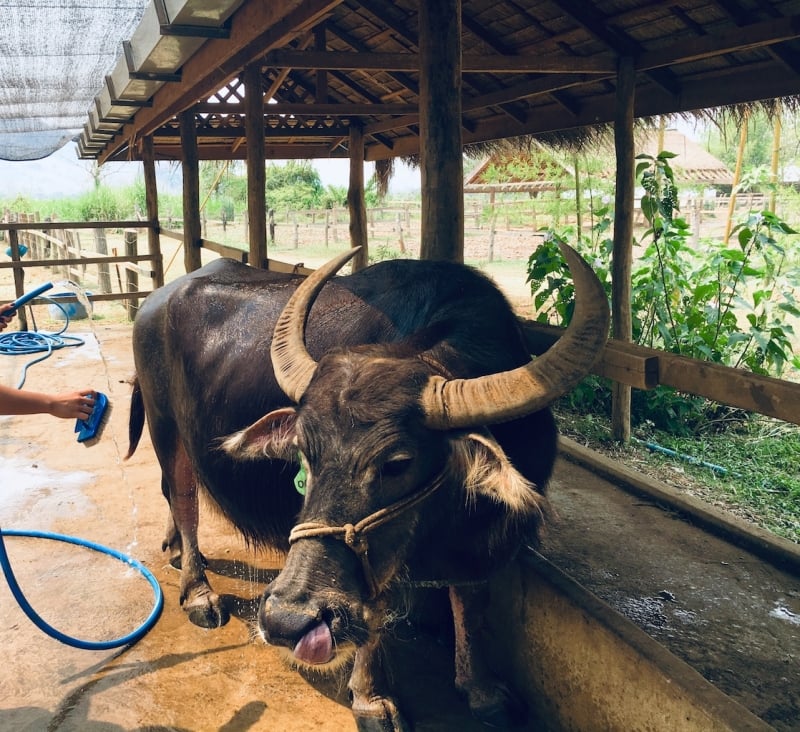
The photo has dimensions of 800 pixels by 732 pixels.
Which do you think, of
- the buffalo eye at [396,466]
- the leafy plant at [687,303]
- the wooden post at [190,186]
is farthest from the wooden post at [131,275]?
the buffalo eye at [396,466]

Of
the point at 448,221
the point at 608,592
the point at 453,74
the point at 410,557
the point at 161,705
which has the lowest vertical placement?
the point at 161,705

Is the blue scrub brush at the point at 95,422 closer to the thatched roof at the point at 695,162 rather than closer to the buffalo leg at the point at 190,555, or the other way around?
the buffalo leg at the point at 190,555

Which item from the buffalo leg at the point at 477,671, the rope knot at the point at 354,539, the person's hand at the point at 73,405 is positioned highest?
the person's hand at the point at 73,405

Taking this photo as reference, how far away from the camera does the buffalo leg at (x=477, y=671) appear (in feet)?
8.15

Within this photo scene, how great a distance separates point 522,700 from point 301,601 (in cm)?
119

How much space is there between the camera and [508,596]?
8.65ft

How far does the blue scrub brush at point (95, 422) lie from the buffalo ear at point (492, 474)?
1.37m

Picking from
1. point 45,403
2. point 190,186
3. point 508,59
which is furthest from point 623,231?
point 190,186

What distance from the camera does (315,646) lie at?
5.82 feet

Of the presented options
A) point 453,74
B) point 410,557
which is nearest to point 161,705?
point 410,557

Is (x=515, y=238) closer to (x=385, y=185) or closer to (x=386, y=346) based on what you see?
(x=385, y=185)

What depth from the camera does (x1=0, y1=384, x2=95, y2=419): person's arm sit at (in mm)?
2533

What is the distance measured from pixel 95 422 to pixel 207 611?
1096mm

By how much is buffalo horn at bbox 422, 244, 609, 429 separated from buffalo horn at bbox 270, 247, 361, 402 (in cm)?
45
